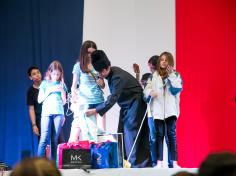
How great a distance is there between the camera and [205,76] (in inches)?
254

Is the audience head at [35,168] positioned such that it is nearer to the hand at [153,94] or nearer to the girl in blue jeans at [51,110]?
the hand at [153,94]

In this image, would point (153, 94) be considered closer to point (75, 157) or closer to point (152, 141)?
point (152, 141)

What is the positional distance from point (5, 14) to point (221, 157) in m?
5.76

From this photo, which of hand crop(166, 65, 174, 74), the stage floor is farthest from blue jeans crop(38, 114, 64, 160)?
the stage floor

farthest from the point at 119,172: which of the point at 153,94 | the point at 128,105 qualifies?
the point at 153,94

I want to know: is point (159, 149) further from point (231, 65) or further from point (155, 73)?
point (231, 65)

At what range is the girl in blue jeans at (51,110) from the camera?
543cm

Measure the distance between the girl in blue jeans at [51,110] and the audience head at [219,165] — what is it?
4.34 m

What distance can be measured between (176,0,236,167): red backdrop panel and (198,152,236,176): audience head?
17.2 feet

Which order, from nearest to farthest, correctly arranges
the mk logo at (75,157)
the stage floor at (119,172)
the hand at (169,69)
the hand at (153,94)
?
1. the stage floor at (119,172)
2. the mk logo at (75,157)
3. the hand at (153,94)
4. the hand at (169,69)

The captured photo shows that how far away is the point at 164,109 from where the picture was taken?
463 cm

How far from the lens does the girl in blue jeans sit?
17.8ft

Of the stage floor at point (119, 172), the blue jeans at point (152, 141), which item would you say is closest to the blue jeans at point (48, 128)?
the blue jeans at point (152, 141)

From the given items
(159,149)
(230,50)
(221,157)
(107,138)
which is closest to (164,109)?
(159,149)
